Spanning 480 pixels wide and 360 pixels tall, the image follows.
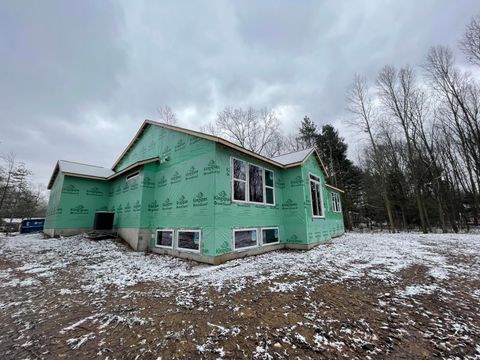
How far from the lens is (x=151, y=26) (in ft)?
37.2

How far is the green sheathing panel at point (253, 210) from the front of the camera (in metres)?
7.05

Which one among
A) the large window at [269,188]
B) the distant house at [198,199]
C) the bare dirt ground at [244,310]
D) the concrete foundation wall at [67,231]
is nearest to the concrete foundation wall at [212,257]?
the distant house at [198,199]

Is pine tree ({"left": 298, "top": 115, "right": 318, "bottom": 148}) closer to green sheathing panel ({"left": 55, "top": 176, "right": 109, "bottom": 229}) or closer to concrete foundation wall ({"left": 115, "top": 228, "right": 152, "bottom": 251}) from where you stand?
concrete foundation wall ({"left": 115, "top": 228, "right": 152, "bottom": 251})

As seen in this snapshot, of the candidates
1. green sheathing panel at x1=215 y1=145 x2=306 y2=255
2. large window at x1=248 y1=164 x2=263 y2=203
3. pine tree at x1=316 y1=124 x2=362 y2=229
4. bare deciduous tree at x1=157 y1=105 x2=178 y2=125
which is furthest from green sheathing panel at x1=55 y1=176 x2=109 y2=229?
pine tree at x1=316 y1=124 x2=362 y2=229

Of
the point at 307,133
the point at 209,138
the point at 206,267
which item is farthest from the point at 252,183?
the point at 307,133

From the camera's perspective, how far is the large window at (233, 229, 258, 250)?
294 inches

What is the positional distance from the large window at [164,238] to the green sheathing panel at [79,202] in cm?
670

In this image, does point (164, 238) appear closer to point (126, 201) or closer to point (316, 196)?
point (126, 201)

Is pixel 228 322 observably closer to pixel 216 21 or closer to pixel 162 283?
pixel 162 283

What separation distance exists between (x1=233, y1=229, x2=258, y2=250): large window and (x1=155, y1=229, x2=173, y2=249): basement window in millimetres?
2925

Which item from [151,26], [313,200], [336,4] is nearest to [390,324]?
[313,200]

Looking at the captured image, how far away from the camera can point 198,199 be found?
7.50 meters

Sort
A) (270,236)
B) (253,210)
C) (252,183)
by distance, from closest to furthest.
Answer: (253,210) → (252,183) → (270,236)

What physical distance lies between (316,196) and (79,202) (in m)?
14.8
